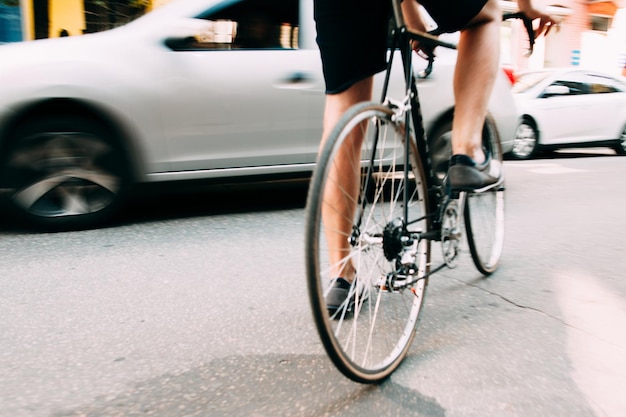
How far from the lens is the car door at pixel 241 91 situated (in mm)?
4059

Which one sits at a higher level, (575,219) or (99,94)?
(99,94)

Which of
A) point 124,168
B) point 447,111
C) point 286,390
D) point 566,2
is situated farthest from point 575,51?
point 286,390

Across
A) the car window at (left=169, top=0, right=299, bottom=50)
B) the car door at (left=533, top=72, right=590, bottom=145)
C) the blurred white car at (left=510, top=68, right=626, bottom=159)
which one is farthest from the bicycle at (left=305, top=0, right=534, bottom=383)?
the car door at (left=533, top=72, right=590, bottom=145)

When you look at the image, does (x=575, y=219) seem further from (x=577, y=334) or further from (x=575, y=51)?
(x=575, y=51)

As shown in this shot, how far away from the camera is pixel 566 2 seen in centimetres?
2042

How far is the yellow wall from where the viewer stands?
9125 mm

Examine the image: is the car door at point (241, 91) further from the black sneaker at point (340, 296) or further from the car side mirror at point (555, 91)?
the car side mirror at point (555, 91)

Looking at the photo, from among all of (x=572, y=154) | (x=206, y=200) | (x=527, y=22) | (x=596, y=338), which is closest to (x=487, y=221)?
(x=596, y=338)

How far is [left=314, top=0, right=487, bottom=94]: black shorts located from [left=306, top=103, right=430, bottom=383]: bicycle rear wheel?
33 centimetres

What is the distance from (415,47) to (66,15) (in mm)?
8059

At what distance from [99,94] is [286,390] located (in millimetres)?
2560

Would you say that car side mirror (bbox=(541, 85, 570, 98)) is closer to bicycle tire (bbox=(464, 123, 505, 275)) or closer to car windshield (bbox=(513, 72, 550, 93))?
car windshield (bbox=(513, 72, 550, 93))

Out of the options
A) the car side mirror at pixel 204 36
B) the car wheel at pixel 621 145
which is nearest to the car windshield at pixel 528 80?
the car wheel at pixel 621 145

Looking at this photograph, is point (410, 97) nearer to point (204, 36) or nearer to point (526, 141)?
point (204, 36)
